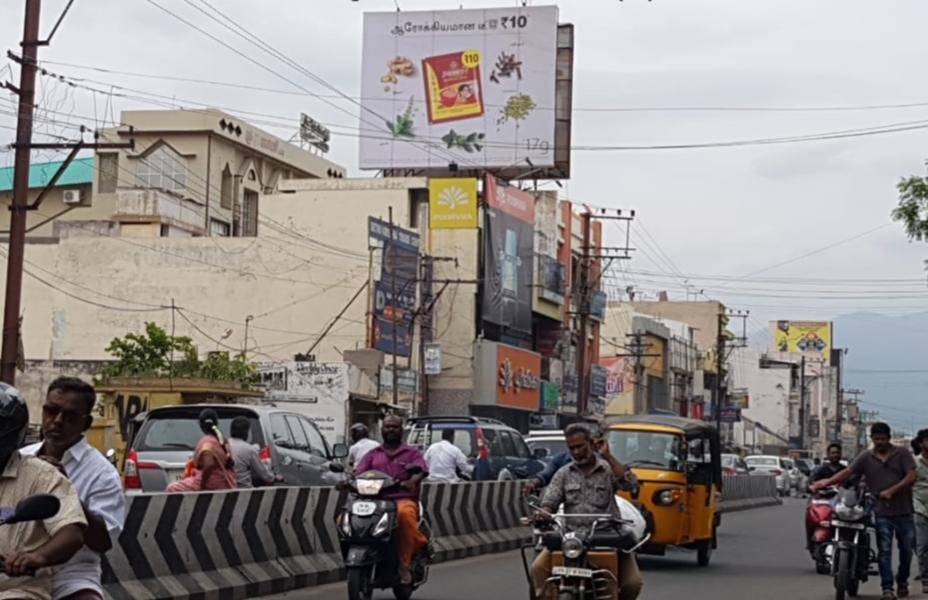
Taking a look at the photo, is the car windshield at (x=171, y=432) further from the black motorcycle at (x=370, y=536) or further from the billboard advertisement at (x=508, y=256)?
the billboard advertisement at (x=508, y=256)

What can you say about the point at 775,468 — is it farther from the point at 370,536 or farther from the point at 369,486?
the point at 370,536

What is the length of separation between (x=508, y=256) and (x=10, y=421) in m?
61.0

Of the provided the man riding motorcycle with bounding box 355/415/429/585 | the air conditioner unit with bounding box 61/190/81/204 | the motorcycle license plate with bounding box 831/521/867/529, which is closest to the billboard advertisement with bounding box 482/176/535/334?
the air conditioner unit with bounding box 61/190/81/204

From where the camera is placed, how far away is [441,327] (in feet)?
207

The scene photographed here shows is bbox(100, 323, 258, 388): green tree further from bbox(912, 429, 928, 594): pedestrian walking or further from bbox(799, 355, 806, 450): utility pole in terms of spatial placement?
bbox(799, 355, 806, 450): utility pole

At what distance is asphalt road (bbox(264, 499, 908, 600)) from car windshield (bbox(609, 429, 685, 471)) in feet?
4.51

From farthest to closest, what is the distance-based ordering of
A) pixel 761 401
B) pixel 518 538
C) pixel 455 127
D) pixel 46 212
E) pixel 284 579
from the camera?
pixel 761 401, pixel 46 212, pixel 455 127, pixel 518 538, pixel 284 579

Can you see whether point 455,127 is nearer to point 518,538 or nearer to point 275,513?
point 518,538

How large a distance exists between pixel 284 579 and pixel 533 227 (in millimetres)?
54368

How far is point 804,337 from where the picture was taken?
574ft

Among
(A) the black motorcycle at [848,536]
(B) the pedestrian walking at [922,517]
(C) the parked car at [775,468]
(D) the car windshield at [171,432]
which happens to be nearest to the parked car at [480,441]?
(D) the car windshield at [171,432]

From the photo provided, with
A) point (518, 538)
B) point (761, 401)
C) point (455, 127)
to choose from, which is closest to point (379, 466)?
point (518, 538)

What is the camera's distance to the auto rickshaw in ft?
63.9

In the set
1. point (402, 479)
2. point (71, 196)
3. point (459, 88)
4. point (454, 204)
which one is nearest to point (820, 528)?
point (402, 479)
